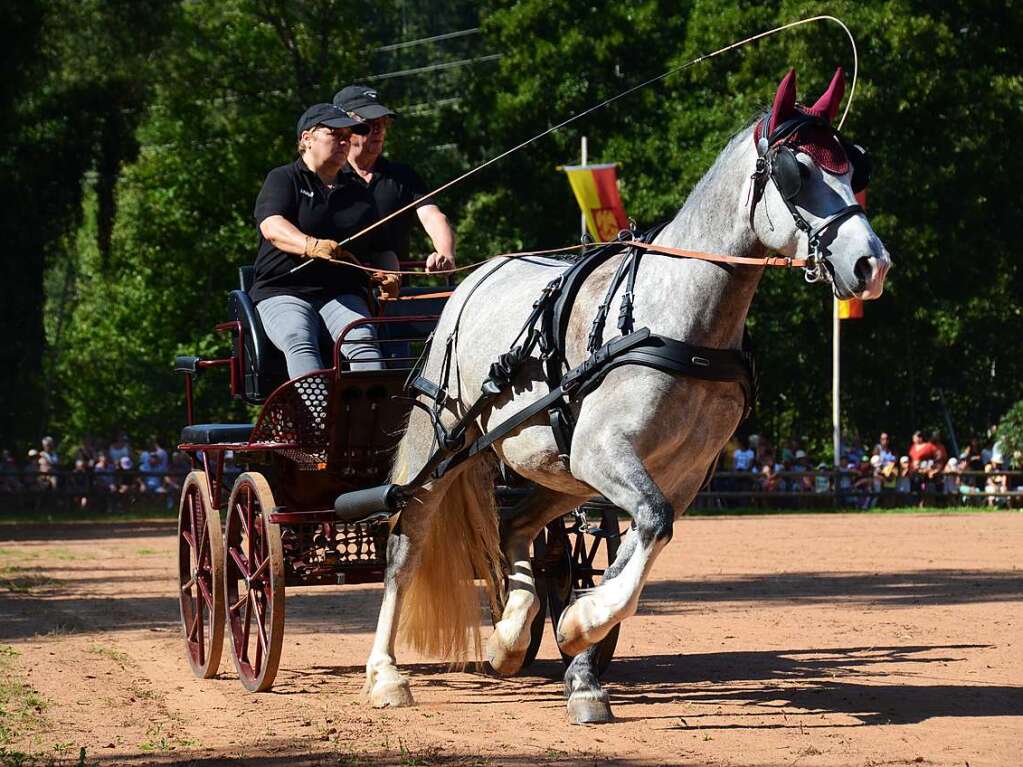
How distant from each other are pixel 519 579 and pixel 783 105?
2.65 metres

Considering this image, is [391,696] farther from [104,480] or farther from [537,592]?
[104,480]

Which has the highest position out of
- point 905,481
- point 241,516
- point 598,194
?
point 598,194

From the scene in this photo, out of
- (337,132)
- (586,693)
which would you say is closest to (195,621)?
(337,132)

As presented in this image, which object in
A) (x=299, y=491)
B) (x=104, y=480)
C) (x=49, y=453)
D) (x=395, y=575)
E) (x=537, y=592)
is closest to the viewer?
(x=395, y=575)

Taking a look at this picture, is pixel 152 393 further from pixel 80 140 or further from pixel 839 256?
pixel 839 256

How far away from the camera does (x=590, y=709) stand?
658 centimetres

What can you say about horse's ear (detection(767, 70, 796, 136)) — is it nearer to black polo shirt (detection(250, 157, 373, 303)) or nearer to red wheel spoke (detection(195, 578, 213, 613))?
black polo shirt (detection(250, 157, 373, 303))

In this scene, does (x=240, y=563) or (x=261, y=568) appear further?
(x=240, y=563)

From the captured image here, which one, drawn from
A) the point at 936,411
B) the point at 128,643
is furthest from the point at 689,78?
the point at 128,643

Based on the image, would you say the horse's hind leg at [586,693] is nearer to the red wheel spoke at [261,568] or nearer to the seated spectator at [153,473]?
the red wheel spoke at [261,568]

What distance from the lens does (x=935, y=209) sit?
3328 cm

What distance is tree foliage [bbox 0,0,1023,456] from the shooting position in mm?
31203

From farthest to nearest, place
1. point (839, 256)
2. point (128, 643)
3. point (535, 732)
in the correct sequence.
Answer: point (128, 643) < point (535, 732) < point (839, 256)

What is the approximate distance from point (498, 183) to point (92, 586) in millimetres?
24987
